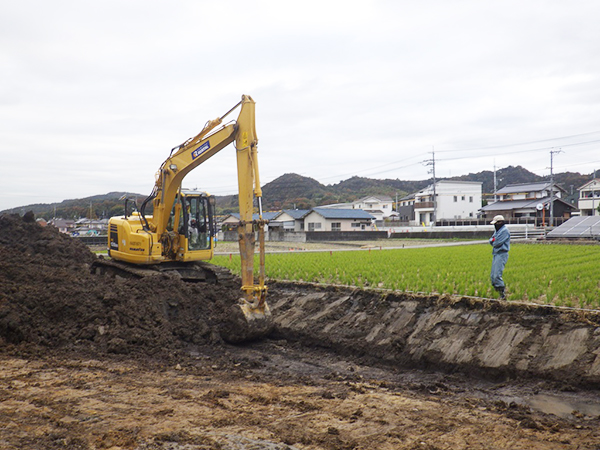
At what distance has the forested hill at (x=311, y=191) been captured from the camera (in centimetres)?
7194

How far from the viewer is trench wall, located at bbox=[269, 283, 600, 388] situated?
21.7 feet

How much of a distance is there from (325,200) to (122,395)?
254ft

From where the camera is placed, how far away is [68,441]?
429 centimetres

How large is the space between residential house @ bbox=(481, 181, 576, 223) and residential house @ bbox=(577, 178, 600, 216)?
1.54m

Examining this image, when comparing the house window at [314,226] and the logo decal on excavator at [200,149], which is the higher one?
the logo decal on excavator at [200,149]

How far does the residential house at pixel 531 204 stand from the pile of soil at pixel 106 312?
43042 mm

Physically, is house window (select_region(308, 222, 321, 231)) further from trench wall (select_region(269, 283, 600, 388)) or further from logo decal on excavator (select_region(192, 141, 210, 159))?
logo decal on excavator (select_region(192, 141, 210, 159))

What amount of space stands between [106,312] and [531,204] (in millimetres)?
48382

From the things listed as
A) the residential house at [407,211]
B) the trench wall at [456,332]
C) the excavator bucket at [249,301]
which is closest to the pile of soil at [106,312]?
the excavator bucket at [249,301]

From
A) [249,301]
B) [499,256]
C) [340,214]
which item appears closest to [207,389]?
[249,301]

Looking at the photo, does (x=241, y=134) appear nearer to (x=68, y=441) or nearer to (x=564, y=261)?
(x=68, y=441)

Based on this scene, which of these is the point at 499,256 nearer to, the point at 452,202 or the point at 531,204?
the point at 531,204

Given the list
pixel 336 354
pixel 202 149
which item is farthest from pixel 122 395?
pixel 202 149

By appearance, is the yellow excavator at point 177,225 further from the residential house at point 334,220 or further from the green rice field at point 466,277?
the residential house at point 334,220
